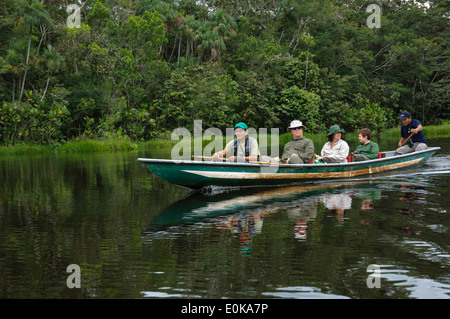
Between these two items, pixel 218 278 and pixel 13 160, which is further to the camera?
pixel 13 160

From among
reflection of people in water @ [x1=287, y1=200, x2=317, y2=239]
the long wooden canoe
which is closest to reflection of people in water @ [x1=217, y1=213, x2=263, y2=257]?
reflection of people in water @ [x1=287, y1=200, x2=317, y2=239]

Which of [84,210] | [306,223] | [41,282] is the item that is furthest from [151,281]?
[84,210]

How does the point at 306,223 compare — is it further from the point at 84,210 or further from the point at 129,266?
the point at 84,210

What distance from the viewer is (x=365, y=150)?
12.5 m

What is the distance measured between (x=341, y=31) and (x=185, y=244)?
29.8 m

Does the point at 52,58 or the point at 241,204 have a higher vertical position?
the point at 52,58

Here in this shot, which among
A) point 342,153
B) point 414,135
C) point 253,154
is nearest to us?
point 253,154

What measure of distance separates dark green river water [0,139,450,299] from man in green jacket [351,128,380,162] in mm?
1094

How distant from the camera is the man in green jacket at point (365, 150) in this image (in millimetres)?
12188

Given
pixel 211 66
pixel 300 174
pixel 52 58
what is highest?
pixel 211 66

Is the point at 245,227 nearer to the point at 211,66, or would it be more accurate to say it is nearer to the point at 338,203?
the point at 338,203

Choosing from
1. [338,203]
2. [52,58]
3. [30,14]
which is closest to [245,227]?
[338,203]

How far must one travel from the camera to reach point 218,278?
479 centimetres

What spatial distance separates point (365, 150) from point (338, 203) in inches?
153
